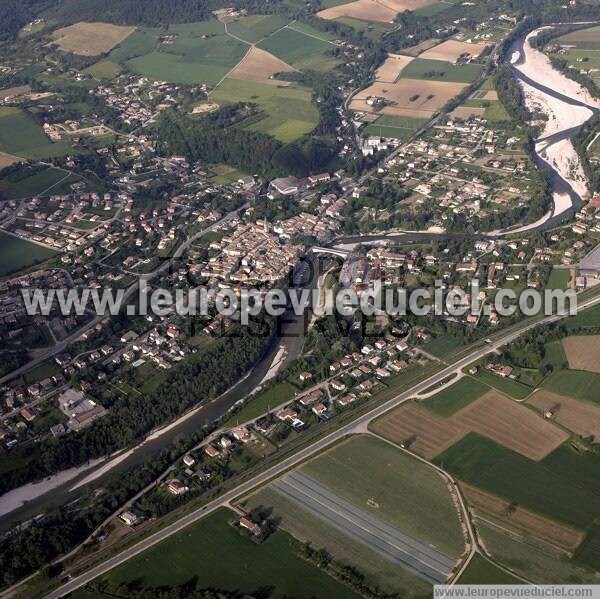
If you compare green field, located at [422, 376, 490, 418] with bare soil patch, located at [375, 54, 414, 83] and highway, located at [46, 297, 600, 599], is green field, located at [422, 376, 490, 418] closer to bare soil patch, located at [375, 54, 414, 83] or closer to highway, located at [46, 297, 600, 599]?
highway, located at [46, 297, 600, 599]

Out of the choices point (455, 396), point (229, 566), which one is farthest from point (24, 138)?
point (229, 566)

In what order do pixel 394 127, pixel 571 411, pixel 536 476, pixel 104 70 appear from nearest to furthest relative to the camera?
pixel 536 476
pixel 571 411
pixel 394 127
pixel 104 70

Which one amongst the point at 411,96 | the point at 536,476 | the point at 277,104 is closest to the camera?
the point at 536,476

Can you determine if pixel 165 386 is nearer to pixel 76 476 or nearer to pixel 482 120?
pixel 76 476

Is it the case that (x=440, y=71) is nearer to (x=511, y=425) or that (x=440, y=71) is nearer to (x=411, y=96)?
(x=411, y=96)

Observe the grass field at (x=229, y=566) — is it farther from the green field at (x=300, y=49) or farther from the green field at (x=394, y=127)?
the green field at (x=300, y=49)

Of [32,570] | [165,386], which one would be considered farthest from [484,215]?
[32,570]

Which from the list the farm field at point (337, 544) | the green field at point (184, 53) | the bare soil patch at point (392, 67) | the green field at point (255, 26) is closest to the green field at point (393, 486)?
the farm field at point (337, 544)
